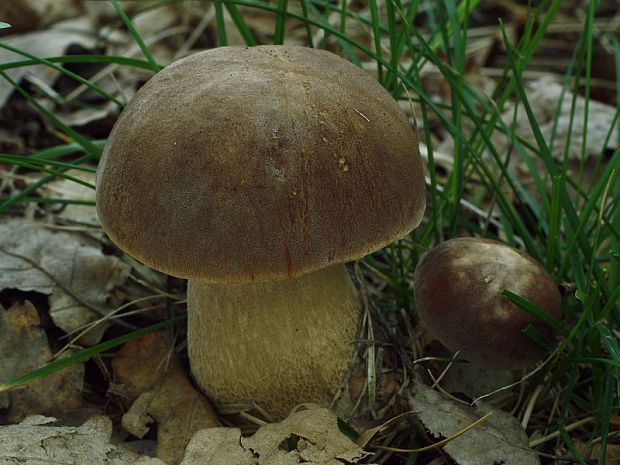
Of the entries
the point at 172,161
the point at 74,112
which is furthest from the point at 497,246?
the point at 74,112

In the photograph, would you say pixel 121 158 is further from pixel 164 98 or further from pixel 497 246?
pixel 497 246

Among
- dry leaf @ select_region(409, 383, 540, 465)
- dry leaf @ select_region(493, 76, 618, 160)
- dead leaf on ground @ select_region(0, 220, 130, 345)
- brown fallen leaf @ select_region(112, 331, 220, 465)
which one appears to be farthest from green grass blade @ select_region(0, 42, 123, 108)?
dry leaf @ select_region(493, 76, 618, 160)

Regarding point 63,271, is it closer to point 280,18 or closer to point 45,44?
point 280,18

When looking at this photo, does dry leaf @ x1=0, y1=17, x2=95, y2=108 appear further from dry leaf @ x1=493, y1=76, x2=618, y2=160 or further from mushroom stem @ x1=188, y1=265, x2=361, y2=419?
dry leaf @ x1=493, y1=76, x2=618, y2=160

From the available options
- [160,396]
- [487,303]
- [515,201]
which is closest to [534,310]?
[487,303]

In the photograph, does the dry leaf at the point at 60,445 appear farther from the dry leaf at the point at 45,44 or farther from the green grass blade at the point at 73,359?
the dry leaf at the point at 45,44

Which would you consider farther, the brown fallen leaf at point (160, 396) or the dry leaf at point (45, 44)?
the dry leaf at point (45, 44)

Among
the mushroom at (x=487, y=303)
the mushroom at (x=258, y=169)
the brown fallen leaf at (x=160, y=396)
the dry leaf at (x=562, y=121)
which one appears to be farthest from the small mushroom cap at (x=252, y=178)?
the dry leaf at (x=562, y=121)
